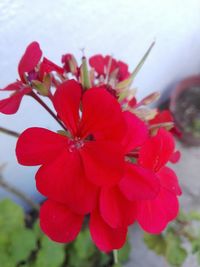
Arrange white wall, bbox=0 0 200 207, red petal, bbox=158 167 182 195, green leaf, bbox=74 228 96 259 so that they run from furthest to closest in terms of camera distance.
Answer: green leaf, bbox=74 228 96 259, white wall, bbox=0 0 200 207, red petal, bbox=158 167 182 195

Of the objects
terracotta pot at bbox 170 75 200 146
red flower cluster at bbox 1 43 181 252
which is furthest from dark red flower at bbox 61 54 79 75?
terracotta pot at bbox 170 75 200 146

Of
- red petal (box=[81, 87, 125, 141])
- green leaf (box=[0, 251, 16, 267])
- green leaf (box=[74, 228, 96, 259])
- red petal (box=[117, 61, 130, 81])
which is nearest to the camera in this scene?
red petal (box=[81, 87, 125, 141])

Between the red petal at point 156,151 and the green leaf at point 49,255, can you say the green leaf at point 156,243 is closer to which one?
the green leaf at point 49,255

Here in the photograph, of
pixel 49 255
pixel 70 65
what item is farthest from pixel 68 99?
pixel 49 255

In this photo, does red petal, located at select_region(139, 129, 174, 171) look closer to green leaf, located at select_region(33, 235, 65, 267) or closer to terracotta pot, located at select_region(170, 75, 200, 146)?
green leaf, located at select_region(33, 235, 65, 267)

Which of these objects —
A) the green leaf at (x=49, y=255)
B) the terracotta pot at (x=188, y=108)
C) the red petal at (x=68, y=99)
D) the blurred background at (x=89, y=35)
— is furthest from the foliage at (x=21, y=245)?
the terracotta pot at (x=188, y=108)

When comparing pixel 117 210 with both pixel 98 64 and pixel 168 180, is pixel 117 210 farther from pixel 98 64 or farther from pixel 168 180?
pixel 98 64
